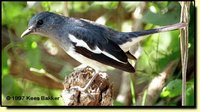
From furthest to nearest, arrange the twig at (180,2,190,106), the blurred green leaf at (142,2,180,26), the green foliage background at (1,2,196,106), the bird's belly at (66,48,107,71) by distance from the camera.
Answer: the green foliage background at (1,2,196,106)
the blurred green leaf at (142,2,180,26)
the bird's belly at (66,48,107,71)
the twig at (180,2,190,106)

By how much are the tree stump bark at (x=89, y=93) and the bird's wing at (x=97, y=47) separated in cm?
14

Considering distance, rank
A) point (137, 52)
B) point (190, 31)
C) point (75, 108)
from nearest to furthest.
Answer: point (75, 108), point (190, 31), point (137, 52)

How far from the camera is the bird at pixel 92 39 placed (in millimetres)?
2461

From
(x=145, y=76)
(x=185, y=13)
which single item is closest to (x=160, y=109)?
(x=145, y=76)

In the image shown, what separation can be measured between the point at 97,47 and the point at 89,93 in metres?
0.37

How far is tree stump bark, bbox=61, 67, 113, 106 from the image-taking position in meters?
2.16

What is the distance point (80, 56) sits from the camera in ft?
8.27

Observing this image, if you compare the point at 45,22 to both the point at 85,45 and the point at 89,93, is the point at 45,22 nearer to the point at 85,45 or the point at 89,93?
the point at 85,45

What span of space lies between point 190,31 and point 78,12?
3.65ft

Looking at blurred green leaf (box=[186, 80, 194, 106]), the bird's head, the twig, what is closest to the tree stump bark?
the twig

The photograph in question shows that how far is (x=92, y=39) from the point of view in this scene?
253 centimetres

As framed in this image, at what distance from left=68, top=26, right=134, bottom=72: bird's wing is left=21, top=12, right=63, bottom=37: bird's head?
0.17m

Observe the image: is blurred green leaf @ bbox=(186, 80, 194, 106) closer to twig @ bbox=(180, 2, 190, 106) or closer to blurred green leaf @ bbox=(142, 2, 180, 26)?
blurred green leaf @ bbox=(142, 2, 180, 26)

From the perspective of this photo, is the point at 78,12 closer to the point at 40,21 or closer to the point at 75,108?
the point at 40,21
